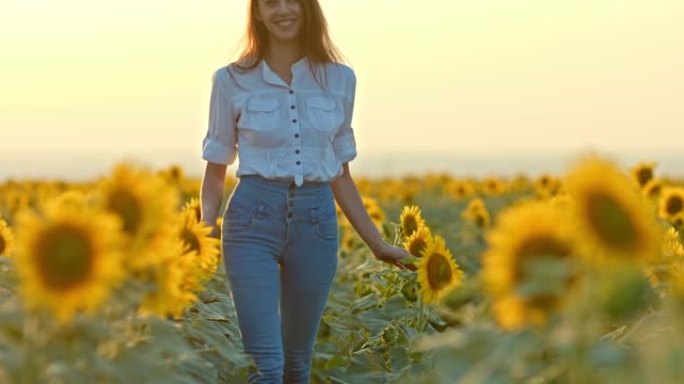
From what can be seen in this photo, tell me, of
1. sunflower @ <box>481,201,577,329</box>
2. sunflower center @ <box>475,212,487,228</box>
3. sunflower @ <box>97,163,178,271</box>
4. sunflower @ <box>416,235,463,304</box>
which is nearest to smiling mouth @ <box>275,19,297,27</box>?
sunflower @ <box>416,235,463,304</box>

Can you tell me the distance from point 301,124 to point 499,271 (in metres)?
2.62

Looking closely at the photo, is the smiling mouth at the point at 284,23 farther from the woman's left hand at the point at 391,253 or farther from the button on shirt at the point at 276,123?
the woman's left hand at the point at 391,253

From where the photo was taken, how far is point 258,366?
4.95 m

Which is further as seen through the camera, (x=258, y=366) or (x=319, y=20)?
(x=319, y=20)

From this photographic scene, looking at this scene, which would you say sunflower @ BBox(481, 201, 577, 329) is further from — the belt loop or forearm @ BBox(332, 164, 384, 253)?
forearm @ BBox(332, 164, 384, 253)

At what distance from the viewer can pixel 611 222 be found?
2674 millimetres

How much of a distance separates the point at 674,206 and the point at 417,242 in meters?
4.22

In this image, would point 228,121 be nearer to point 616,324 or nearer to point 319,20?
point 319,20

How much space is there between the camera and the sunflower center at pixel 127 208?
3.14 meters

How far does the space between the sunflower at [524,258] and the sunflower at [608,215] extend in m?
0.08

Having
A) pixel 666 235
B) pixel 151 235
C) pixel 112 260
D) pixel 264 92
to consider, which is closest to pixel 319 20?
pixel 264 92

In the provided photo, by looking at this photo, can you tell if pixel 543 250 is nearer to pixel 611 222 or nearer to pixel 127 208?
pixel 611 222

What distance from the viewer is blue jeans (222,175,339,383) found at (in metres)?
4.95

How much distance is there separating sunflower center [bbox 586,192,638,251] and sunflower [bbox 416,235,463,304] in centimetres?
290
